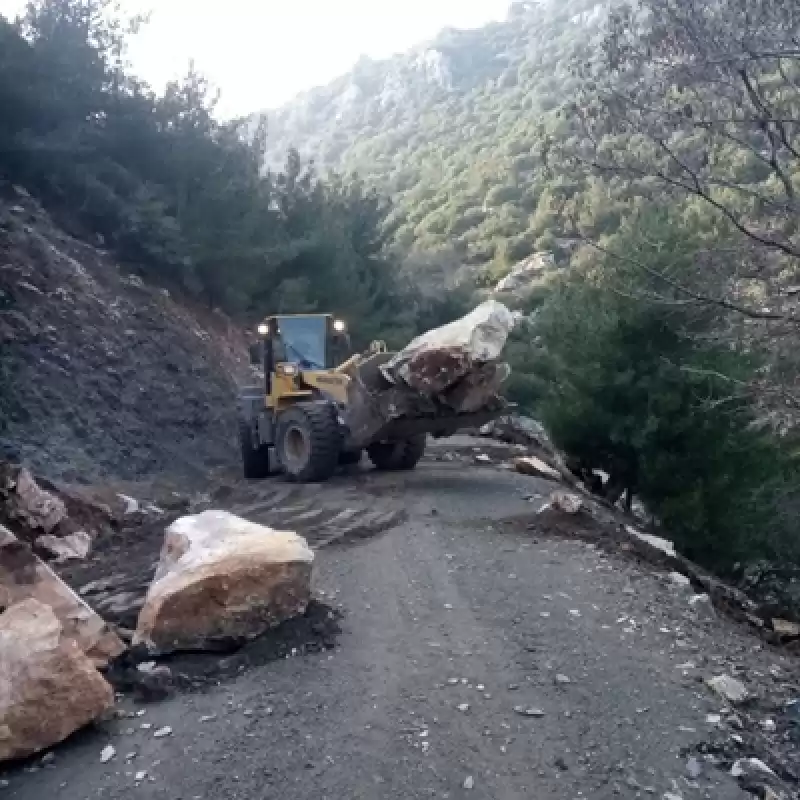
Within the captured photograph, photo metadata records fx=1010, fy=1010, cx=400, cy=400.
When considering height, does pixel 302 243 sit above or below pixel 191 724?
above

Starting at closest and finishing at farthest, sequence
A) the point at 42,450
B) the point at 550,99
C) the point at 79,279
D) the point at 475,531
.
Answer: the point at 475,531
the point at 42,450
the point at 79,279
the point at 550,99

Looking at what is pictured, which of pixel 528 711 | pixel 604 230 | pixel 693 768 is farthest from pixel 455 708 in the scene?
pixel 604 230

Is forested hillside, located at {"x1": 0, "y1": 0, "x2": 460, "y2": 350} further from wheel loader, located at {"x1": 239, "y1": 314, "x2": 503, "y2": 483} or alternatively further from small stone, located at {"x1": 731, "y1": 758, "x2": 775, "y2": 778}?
small stone, located at {"x1": 731, "y1": 758, "x2": 775, "y2": 778}

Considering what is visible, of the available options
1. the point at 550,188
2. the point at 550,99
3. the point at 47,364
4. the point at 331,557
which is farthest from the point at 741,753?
the point at 550,99

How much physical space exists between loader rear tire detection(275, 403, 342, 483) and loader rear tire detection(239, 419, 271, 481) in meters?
1.20

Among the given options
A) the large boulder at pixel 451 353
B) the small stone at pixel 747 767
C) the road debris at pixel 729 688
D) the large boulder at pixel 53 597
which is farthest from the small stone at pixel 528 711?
the large boulder at pixel 451 353

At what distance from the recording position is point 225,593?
242 inches

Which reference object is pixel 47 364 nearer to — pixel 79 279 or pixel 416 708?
pixel 79 279

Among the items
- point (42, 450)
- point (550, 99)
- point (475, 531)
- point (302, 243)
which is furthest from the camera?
point (550, 99)

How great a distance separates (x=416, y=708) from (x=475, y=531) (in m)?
4.32

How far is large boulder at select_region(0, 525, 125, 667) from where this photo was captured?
594 centimetres

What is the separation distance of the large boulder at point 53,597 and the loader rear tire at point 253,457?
28.6ft

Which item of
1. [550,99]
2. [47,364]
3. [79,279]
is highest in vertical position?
[550,99]

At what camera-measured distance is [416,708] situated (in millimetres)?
5383
